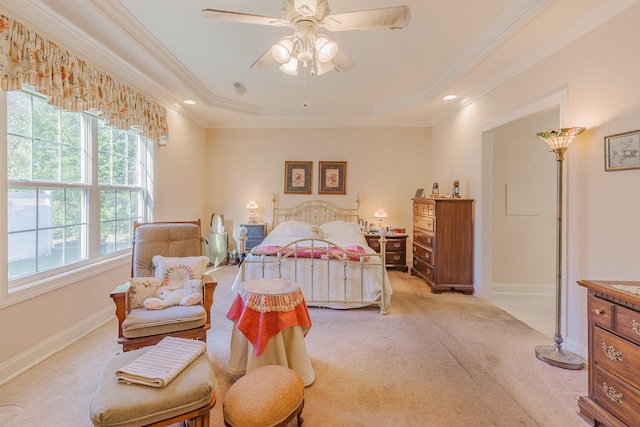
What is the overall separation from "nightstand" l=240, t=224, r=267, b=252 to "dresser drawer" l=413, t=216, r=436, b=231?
9.57 ft

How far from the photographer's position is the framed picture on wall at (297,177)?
6168 mm

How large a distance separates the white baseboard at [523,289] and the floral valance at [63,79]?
5.47 m

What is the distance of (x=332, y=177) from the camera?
613 centimetres

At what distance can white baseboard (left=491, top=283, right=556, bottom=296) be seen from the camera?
450 cm

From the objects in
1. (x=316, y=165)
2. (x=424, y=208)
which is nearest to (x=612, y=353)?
(x=424, y=208)

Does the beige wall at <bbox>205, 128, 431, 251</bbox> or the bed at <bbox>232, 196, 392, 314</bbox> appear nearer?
the bed at <bbox>232, 196, 392, 314</bbox>

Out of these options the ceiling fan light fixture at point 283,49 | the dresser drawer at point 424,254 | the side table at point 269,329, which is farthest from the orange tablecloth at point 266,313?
the dresser drawer at point 424,254

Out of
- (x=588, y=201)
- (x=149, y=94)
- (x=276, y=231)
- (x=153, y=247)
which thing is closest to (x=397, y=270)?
(x=276, y=231)

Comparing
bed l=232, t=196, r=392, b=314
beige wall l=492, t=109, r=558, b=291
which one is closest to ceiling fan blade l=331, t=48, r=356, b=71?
bed l=232, t=196, r=392, b=314

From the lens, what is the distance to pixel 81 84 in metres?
2.84

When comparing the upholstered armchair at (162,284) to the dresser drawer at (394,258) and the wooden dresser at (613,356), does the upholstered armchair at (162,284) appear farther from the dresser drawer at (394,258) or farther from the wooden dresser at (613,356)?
the dresser drawer at (394,258)

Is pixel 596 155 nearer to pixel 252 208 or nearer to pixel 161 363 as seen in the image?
pixel 161 363

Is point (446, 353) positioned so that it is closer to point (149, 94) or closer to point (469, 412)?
point (469, 412)

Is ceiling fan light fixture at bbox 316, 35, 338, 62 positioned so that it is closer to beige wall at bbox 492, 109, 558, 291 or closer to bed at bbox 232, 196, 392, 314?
bed at bbox 232, 196, 392, 314
